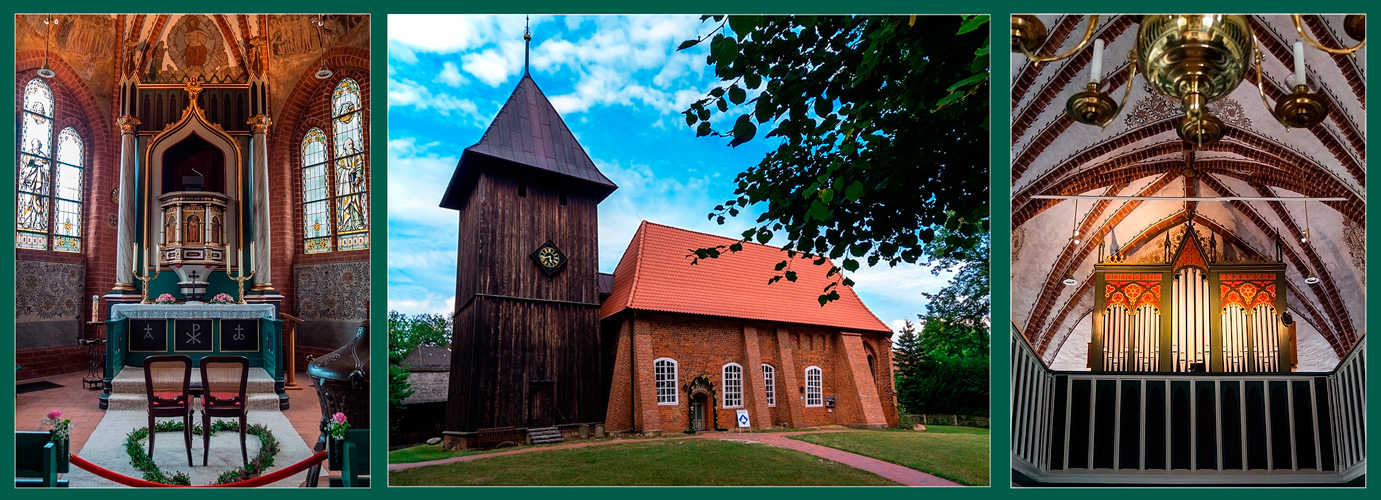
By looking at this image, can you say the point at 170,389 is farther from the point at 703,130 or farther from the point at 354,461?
the point at 703,130

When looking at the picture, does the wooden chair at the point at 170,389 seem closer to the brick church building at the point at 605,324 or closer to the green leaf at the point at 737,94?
the brick church building at the point at 605,324

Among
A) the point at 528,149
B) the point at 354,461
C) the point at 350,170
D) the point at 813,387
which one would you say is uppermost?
the point at 528,149

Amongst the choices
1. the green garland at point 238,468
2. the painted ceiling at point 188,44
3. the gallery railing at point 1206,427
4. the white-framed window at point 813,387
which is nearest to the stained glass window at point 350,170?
the painted ceiling at point 188,44

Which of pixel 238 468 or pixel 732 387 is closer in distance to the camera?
pixel 238 468

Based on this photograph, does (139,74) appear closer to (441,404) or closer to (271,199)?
(271,199)

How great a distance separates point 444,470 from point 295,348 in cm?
110

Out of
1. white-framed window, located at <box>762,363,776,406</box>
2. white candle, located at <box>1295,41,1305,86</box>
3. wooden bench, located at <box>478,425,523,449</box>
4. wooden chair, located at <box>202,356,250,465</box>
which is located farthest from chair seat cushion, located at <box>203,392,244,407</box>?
white candle, located at <box>1295,41,1305,86</box>

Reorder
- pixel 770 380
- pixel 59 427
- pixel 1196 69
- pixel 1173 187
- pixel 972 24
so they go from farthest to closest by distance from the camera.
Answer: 1. pixel 770 380
2. pixel 59 427
3. pixel 1173 187
4. pixel 972 24
5. pixel 1196 69

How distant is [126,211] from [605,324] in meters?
2.72

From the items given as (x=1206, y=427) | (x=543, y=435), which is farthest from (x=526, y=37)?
(x=1206, y=427)

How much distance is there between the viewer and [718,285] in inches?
215

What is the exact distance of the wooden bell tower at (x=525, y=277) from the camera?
16.7 ft

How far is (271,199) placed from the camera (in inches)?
207

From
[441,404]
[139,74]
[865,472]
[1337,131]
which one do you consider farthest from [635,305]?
[1337,131]
